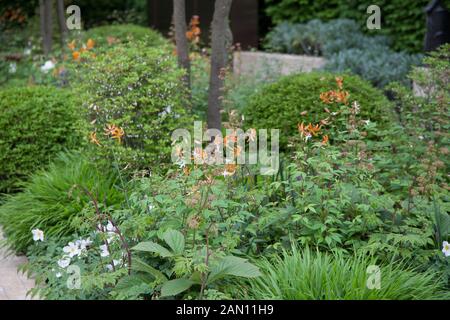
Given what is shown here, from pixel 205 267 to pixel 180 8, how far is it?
12.3ft

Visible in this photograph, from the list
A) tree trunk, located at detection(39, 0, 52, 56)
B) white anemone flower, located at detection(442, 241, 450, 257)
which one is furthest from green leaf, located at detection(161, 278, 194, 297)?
tree trunk, located at detection(39, 0, 52, 56)

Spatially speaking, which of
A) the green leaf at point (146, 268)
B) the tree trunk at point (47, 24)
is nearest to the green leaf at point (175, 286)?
the green leaf at point (146, 268)

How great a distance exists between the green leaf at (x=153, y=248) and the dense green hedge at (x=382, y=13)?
686 centimetres

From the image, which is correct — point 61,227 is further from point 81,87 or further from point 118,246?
point 81,87

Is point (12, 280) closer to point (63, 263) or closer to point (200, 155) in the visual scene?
point (63, 263)

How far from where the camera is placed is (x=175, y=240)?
393 centimetres

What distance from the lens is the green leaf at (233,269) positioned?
379 centimetres

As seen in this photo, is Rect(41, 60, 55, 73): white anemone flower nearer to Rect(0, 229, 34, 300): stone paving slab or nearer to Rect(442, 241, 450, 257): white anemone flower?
Rect(0, 229, 34, 300): stone paving slab

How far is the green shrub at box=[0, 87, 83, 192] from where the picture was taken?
6379 millimetres

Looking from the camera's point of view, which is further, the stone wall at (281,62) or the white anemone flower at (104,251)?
the stone wall at (281,62)

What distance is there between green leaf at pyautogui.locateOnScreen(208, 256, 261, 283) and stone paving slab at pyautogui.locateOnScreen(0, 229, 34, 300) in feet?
4.02

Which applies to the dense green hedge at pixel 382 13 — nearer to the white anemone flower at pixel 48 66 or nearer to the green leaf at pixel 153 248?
the white anemone flower at pixel 48 66

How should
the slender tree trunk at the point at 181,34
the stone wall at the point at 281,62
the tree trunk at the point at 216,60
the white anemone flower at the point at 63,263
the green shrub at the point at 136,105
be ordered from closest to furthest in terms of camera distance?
the white anemone flower at the point at 63,263 → the green shrub at the point at 136,105 → the tree trunk at the point at 216,60 → the slender tree trunk at the point at 181,34 → the stone wall at the point at 281,62
